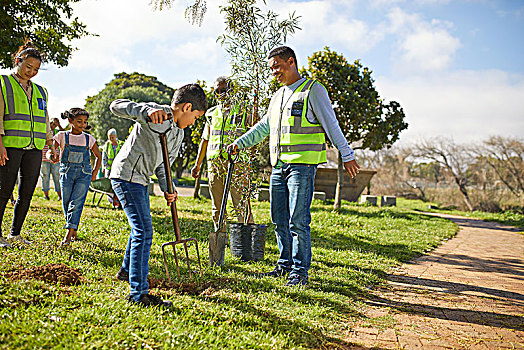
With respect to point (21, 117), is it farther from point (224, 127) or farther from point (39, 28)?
point (39, 28)

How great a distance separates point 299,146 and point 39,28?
391 inches

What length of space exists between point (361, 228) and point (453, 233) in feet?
7.43

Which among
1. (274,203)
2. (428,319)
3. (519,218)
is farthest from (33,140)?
(519,218)

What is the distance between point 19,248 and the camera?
446 cm

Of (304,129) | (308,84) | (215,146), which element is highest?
(308,84)

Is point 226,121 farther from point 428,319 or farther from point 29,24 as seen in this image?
point 29,24

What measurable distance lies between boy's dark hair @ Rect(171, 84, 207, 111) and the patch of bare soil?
1.53m

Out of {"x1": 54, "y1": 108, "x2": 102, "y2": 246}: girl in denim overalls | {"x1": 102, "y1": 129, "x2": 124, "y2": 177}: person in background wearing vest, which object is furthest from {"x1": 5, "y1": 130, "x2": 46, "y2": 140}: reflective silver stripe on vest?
{"x1": 102, "y1": 129, "x2": 124, "y2": 177}: person in background wearing vest

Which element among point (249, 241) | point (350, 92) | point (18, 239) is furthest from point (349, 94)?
point (18, 239)

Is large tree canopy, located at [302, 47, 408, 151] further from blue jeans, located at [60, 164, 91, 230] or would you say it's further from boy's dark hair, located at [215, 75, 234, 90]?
blue jeans, located at [60, 164, 91, 230]

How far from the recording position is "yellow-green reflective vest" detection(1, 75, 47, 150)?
4602 mm

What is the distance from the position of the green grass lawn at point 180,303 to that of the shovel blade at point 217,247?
0.15m

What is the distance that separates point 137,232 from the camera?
3.14m

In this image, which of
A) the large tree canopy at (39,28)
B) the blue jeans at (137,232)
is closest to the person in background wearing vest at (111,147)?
the large tree canopy at (39,28)
